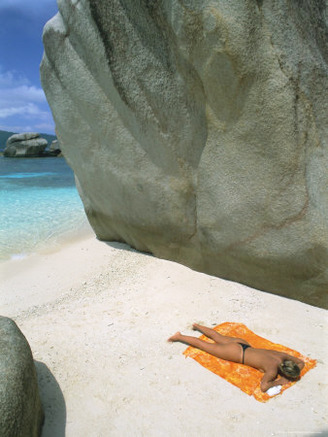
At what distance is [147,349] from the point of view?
8.72 ft

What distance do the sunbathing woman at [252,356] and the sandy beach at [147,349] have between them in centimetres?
8

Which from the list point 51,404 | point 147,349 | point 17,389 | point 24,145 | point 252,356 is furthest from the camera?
point 24,145

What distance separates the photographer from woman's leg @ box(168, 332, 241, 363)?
2.47m

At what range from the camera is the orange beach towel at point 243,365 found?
2.24 m

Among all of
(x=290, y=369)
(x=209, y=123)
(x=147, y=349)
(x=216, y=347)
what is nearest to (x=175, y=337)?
(x=147, y=349)

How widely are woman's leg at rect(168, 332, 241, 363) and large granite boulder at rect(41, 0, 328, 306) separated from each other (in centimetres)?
84

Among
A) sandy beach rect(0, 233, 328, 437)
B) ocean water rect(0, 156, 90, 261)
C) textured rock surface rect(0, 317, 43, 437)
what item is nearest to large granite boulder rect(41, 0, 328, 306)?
sandy beach rect(0, 233, 328, 437)

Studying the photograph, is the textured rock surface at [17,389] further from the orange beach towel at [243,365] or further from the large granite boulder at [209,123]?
the large granite boulder at [209,123]

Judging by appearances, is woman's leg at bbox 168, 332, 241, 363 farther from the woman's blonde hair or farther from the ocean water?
the ocean water

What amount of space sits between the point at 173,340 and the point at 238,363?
0.49 m

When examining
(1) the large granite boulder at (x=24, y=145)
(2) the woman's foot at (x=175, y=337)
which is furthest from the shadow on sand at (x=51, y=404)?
(1) the large granite boulder at (x=24, y=145)

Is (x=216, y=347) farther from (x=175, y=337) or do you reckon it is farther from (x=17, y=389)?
(x=17, y=389)

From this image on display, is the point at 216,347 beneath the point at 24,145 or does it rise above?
beneath

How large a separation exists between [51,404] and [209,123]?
2268mm
